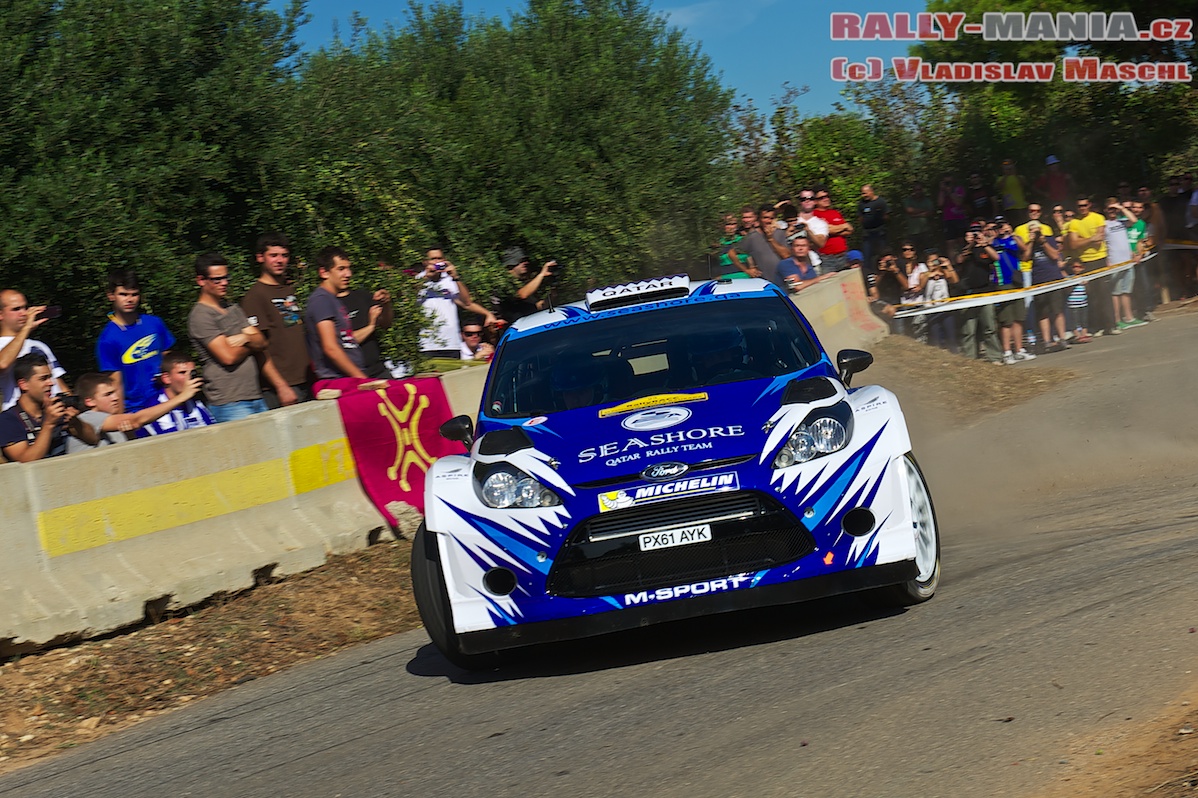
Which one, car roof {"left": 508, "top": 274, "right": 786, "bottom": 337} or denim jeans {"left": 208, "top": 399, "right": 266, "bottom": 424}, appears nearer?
car roof {"left": 508, "top": 274, "right": 786, "bottom": 337}

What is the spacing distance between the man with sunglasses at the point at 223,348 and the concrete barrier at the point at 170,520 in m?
0.61

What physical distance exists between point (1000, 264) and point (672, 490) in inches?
559

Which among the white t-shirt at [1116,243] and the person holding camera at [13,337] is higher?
the person holding camera at [13,337]

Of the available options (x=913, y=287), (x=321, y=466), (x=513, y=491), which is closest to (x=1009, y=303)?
(x=913, y=287)

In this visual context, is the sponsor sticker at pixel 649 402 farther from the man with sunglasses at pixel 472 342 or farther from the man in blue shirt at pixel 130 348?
the man with sunglasses at pixel 472 342

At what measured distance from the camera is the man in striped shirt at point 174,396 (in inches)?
373

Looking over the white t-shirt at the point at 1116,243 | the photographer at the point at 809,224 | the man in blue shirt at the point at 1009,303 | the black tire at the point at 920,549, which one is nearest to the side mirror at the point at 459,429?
the black tire at the point at 920,549

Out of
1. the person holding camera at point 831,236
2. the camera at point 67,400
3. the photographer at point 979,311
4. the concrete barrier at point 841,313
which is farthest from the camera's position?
the person holding camera at point 831,236

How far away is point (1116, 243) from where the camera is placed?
20688 millimetres

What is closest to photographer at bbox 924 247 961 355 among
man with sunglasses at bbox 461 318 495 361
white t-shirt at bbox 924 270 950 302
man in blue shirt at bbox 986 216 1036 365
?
white t-shirt at bbox 924 270 950 302

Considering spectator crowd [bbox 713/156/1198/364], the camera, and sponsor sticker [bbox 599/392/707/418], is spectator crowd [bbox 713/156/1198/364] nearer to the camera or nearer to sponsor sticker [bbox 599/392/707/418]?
the camera

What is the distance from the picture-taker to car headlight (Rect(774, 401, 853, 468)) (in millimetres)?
6086

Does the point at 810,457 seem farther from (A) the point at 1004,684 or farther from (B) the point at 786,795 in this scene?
(B) the point at 786,795

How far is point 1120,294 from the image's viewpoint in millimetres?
20531
